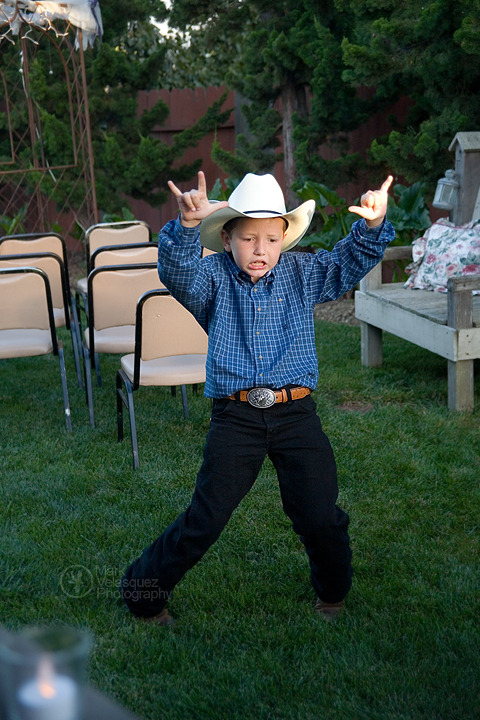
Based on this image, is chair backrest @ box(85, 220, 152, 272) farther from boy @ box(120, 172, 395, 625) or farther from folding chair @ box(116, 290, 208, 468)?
boy @ box(120, 172, 395, 625)

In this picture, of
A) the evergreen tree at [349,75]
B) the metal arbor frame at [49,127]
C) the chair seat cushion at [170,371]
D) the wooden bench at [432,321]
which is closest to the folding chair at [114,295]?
the chair seat cushion at [170,371]

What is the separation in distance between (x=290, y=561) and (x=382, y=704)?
935 mm

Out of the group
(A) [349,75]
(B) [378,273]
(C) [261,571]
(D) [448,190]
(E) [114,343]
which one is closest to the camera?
(C) [261,571]

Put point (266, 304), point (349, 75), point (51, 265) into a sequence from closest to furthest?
1. point (266, 304)
2. point (51, 265)
3. point (349, 75)

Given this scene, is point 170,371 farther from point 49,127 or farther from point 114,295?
point 49,127

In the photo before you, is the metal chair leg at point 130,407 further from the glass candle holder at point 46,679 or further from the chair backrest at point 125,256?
the glass candle holder at point 46,679

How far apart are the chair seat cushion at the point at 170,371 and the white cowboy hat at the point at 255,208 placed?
1.66 metres

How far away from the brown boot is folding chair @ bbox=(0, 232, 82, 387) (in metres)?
3.19

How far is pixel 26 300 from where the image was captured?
488 centimetres

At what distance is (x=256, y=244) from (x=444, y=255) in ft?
12.3

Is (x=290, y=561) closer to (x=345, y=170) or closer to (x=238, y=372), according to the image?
(x=238, y=372)

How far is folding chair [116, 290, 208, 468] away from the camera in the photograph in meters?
4.23

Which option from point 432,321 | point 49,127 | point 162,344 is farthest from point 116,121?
point 162,344

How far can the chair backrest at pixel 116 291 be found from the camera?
16.0 ft
